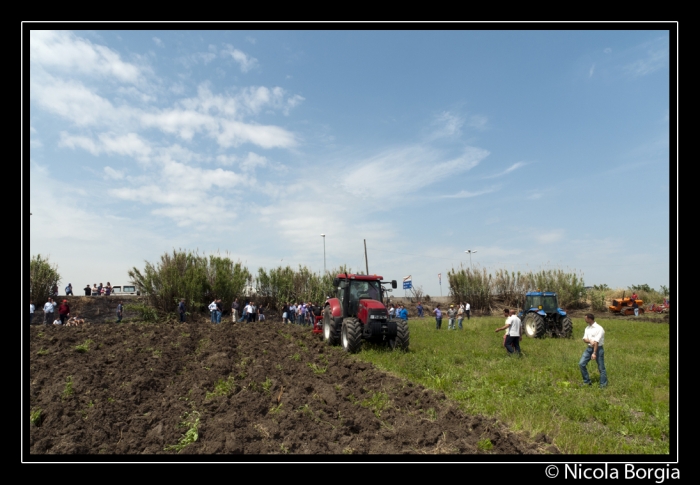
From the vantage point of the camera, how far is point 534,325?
1588cm

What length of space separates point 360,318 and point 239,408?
5.91m

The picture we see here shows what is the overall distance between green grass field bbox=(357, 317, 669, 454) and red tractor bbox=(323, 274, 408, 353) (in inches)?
18.5

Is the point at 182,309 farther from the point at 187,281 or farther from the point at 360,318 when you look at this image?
the point at 360,318

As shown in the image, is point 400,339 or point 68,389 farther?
point 400,339

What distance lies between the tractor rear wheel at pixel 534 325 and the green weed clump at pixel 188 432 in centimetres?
1318

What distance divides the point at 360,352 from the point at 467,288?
29030 mm

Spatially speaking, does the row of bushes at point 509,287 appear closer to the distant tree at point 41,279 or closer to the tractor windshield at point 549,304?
the tractor windshield at point 549,304

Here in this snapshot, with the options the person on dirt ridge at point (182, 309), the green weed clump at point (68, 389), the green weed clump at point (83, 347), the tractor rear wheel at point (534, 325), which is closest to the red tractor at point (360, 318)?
the tractor rear wheel at point (534, 325)

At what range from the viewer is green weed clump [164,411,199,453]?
5363 millimetres

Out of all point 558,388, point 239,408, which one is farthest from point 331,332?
point 558,388

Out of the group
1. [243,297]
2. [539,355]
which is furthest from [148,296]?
[539,355]

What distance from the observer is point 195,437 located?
5.52 m

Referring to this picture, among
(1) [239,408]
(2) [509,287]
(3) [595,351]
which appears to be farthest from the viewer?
(2) [509,287]

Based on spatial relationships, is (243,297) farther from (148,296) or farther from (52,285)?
(52,285)
